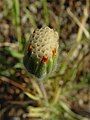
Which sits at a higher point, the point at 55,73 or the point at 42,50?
the point at 55,73

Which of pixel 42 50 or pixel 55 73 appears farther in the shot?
pixel 55 73

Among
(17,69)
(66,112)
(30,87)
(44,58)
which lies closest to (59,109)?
(66,112)

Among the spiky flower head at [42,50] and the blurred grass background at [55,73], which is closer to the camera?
the spiky flower head at [42,50]

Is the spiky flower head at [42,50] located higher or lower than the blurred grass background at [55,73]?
lower
